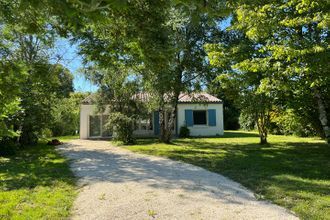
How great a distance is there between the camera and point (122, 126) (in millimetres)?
19562

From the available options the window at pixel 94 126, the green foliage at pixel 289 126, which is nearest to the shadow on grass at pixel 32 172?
the window at pixel 94 126

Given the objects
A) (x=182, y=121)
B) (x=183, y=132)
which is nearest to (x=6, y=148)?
(x=183, y=132)

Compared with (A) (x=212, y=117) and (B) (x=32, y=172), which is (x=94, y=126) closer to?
(A) (x=212, y=117)

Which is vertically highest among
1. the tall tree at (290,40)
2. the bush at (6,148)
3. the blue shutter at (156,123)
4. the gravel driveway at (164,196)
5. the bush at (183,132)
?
the tall tree at (290,40)

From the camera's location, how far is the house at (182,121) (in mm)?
25688

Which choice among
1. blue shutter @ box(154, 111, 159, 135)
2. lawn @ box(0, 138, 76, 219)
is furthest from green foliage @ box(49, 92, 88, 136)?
lawn @ box(0, 138, 76, 219)

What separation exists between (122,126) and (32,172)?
9532 millimetres

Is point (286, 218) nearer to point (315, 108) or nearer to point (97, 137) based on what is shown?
point (315, 108)

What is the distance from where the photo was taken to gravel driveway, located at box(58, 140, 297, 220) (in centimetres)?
566

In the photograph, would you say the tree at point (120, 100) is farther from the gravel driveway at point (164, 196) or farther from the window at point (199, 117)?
the gravel driveway at point (164, 196)

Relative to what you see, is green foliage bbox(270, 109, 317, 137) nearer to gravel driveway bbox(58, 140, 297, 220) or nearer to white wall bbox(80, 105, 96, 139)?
white wall bbox(80, 105, 96, 139)

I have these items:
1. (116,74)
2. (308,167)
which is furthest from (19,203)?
(116,74)

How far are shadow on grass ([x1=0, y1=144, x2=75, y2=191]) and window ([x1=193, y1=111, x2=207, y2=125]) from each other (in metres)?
15.4

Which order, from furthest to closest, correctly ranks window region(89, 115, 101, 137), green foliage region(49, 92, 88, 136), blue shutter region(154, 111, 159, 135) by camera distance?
green foliage region(49, 92, 88, 136) → blue shutter region(154, 111, 159, 135) → window region(89, 115, 101, 137)
